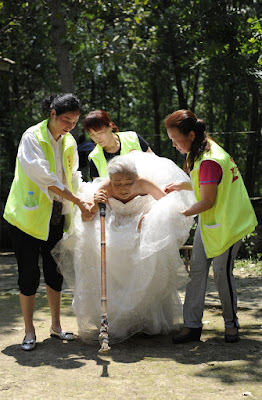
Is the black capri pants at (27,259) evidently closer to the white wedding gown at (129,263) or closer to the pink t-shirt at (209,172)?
the white wedding gown at (129,263)

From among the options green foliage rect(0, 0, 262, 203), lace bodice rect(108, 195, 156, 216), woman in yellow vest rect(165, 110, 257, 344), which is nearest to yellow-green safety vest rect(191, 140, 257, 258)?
woman in yellow vest rect(165, 110, 257, 344)

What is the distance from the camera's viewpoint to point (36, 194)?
158 inches

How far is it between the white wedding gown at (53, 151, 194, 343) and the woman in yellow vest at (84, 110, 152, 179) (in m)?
0.42

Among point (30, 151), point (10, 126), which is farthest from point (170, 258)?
point (10, 126)

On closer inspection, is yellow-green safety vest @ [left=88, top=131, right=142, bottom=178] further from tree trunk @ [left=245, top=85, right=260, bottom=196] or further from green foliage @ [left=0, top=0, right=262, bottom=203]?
tree trunk @ [left=245, top=85, right=260, bottom=196]

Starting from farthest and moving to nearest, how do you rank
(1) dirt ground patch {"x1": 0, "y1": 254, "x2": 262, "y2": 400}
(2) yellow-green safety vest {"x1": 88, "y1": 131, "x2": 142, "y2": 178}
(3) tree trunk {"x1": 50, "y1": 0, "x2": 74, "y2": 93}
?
(3) tree trunk {"x1": 50, "y1": 0, "x2": 74, "y2": 93} → (2) yellow-green safety vest {"x1": 88, "y1": 131, "x2": 142, "y2": 178} → (1) dirt ground patch {"x1": 0, "y1": 254, "x2": 262, "y2": 400}

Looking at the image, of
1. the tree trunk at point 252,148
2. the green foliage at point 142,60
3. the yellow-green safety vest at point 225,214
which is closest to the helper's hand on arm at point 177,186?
the yellow-green safety vest at point 225,214

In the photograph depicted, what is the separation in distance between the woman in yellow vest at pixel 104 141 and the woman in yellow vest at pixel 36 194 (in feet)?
1.37

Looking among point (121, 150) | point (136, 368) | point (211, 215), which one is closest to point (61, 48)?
point (121, 150)

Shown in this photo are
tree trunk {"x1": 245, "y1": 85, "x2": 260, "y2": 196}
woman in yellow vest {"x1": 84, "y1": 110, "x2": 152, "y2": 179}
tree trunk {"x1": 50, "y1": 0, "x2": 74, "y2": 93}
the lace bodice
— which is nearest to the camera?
the lace bodice

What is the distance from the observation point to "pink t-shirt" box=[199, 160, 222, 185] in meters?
3.92

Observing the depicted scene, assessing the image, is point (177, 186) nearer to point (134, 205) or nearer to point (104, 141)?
point (134, 205)

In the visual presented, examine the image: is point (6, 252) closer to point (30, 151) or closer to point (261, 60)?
point (261, 60)

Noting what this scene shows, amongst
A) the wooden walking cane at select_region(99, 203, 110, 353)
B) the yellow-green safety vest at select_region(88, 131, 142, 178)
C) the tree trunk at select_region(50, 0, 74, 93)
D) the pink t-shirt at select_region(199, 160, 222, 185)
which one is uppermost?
the tree trunk at select_region(50, 0, 74, 93)
